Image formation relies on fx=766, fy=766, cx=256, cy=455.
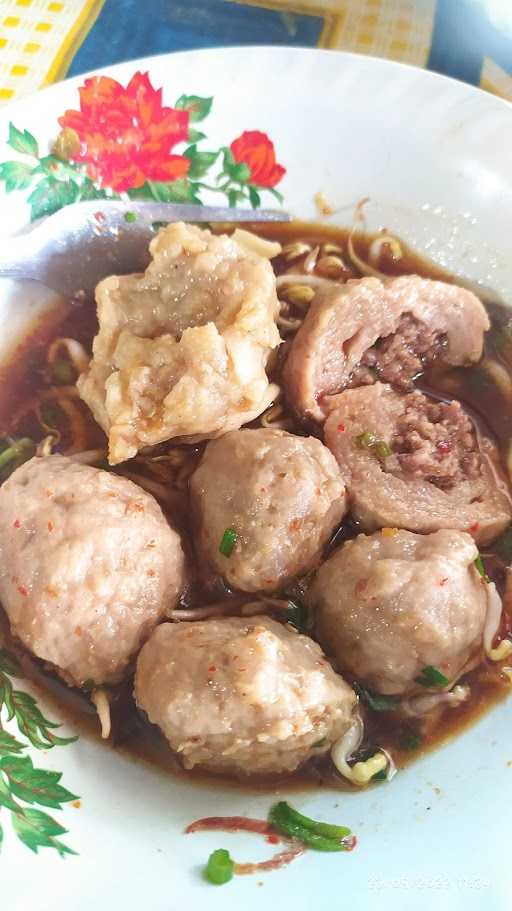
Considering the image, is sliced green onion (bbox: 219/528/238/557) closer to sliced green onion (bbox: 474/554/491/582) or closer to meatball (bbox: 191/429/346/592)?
meatball (bbox: 191/429/346/592)

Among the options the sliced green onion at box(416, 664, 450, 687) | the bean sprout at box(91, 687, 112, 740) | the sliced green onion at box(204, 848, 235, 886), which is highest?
the sliced green onion at box(416, 664, 450, 687)

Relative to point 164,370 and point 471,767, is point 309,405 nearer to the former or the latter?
point 164,370

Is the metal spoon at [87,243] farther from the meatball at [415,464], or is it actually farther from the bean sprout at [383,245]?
the meatball at [415,464]

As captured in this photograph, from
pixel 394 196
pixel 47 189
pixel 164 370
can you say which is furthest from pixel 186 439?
pixel 394 196

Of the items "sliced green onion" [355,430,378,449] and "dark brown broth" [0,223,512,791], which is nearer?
"dark brown broth" [0,223,512,791]

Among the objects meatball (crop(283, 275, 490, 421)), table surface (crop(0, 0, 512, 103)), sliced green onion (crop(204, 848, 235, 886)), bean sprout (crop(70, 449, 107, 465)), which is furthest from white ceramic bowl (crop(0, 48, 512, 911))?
table surface (crop(0, 0, 512, 103))

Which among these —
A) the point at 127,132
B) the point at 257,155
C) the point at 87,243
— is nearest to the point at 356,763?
the point at 87,243
